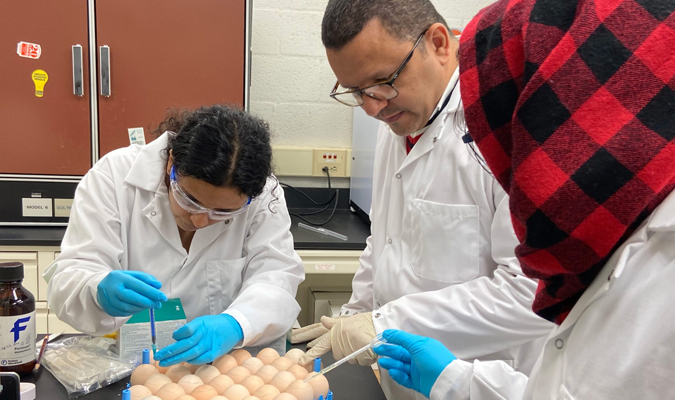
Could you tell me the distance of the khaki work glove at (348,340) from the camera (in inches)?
49.1

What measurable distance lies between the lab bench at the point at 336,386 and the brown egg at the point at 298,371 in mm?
64

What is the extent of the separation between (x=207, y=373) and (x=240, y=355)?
12 cm

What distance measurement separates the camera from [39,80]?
2271 mm

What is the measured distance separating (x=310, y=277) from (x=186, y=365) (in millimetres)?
1818

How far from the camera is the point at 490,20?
565mm

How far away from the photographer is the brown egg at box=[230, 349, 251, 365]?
126 centimetres

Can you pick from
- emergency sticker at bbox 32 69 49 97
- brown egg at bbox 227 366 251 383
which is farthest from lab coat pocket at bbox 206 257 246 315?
emergency sticker at bbox 32 69 49 97

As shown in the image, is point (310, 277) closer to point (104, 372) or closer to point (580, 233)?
point (104, 372)

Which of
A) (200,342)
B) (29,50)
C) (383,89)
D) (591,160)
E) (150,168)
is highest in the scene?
(29,50)

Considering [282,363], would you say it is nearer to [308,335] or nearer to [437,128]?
[308,335]

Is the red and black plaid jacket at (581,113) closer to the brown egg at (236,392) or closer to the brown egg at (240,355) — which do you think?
the brown egg at (236,392)

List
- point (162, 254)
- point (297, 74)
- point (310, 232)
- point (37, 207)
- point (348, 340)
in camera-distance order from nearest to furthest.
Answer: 1. point (348, 340)
2. point (162, 254)
3. point (37, 207)
4. point (310, 232)
5. point (297, 74)

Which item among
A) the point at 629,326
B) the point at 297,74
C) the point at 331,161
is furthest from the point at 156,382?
the point at 297,74

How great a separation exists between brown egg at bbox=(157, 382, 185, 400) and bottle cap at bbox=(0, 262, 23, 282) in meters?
0.40
